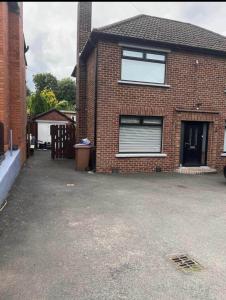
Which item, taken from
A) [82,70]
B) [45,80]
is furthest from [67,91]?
[82,70]

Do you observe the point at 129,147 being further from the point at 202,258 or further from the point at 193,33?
the point at 202,258

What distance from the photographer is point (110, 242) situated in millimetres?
4488

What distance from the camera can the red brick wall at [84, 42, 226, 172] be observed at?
1089cm

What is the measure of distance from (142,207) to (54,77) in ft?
193

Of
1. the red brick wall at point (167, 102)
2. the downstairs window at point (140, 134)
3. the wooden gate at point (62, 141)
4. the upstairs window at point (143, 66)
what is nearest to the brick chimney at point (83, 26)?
the red brick wall at point (167, 102)

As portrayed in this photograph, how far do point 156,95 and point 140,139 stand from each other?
6.47 ft

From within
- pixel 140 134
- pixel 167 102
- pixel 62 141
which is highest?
pixel 167 102

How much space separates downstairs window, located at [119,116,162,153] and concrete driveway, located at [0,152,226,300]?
10.8 ft

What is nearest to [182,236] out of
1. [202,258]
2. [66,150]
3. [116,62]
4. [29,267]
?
[202,258]

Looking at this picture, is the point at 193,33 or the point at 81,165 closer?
the point at 81,165

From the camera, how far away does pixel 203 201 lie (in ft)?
23.7

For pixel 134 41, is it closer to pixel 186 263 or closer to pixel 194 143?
pixel 194 143

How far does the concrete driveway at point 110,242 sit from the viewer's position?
320cm

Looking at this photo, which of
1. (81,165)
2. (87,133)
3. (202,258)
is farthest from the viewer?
(87,133)
